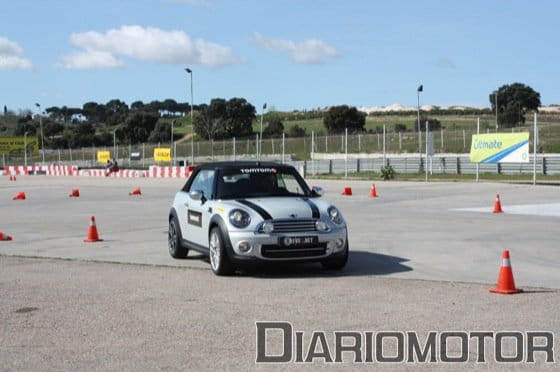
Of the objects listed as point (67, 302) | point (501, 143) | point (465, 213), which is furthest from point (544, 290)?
point (501, 143)

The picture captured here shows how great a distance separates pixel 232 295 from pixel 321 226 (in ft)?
6.10

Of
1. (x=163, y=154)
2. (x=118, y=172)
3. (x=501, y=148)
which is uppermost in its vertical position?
(x=501, y=148)

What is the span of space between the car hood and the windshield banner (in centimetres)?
2672

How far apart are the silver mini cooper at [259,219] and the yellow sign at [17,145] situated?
83.3 meters

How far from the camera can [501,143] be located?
3712cm

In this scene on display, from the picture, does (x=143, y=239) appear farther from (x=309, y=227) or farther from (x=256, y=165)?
(x=309, y=227)

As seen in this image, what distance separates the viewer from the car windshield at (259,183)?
448 inches

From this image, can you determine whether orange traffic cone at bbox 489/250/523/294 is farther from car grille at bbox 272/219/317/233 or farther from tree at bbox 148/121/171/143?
tree at bbox 148/121/171/143

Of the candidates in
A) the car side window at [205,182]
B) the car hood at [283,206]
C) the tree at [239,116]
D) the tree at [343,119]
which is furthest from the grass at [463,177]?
the tree at [239,116]

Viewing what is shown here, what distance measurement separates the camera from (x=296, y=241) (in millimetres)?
10305

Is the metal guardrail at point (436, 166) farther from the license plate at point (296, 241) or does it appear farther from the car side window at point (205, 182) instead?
the license plate at point (296, 241)

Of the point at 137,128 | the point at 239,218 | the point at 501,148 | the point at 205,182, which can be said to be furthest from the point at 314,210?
the point at 137,128

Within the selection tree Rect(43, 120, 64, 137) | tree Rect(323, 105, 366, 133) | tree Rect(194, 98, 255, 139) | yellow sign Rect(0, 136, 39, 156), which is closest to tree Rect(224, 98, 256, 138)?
tree Rect(194, 98, 255, 139)

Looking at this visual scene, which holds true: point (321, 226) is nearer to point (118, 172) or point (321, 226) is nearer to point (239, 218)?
point (239, 218)
